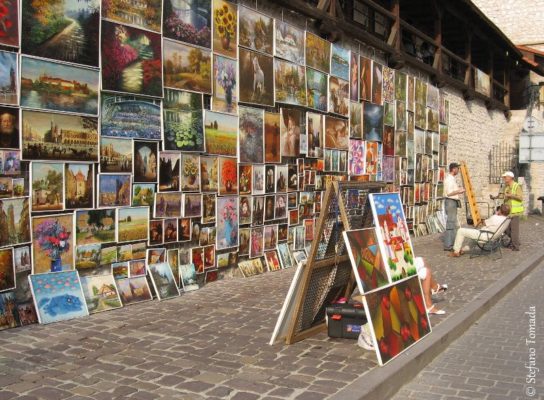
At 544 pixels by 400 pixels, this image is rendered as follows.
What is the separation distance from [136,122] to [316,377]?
382cm

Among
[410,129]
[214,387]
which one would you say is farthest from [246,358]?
[410,129]

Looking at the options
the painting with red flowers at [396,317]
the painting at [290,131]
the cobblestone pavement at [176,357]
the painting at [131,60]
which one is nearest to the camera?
the cobblestone pavement at [176,357]

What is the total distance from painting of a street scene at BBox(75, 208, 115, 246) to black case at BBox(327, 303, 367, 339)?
2.70 metres

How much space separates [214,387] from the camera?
3811mm

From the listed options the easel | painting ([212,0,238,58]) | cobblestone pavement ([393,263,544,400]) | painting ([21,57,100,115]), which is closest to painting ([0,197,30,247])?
painting ([21,57,100,115])

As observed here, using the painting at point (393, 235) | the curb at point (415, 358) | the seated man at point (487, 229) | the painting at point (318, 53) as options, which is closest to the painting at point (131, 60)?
the painting at point (393, 235)

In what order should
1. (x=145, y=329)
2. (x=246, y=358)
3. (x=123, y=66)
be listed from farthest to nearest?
(x=123, y=66) → (x=145, y=329) → (x=246, y=358)

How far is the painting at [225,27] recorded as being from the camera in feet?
25.2

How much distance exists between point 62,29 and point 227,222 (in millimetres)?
3494

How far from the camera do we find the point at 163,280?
6.78 m

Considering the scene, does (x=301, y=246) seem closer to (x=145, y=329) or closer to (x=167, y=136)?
(x=167, y=136)

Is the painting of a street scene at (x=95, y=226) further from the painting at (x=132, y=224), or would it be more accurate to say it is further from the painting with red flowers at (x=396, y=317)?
the painting with red flowers at (x=396, y=317)

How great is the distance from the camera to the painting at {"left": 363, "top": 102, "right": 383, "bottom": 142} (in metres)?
12.0

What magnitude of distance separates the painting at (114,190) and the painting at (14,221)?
0.89 meters
